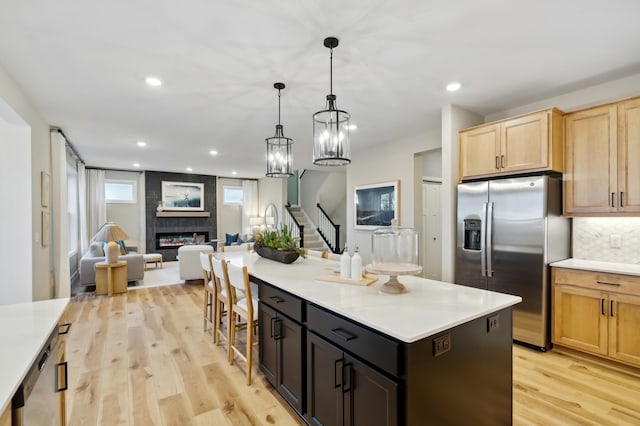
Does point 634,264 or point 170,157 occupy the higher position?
point 170,157

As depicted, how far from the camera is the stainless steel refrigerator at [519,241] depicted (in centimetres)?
305

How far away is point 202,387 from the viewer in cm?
250

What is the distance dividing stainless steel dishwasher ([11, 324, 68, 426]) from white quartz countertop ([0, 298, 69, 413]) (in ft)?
0.12

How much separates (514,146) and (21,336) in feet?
13.0

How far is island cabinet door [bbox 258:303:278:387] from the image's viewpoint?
230cm

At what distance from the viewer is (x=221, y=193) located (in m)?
10.2

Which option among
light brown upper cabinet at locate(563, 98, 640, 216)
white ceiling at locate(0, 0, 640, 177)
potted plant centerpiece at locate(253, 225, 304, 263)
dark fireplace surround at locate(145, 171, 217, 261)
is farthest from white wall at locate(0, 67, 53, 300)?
light brown upper cabinet at locate(563, 98, 640, 216)

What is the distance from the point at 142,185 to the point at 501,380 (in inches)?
379

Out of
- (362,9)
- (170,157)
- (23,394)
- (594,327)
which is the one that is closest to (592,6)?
(362,9)

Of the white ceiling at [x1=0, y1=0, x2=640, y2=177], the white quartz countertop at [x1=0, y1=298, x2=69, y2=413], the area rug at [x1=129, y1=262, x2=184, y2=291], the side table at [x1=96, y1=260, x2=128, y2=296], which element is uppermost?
the white ceiling at [x1=0, y1=0, x2=640, y2=177]

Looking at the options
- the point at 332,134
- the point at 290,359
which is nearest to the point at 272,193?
the point at 332,134

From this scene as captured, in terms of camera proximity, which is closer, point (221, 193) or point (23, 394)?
point (23, 394)

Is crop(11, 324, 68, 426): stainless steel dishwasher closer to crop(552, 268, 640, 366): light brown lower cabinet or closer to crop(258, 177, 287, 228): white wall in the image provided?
crop(552, 268, 640, 366): light brown lower cabinet

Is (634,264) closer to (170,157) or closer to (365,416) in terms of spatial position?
(365,416)
